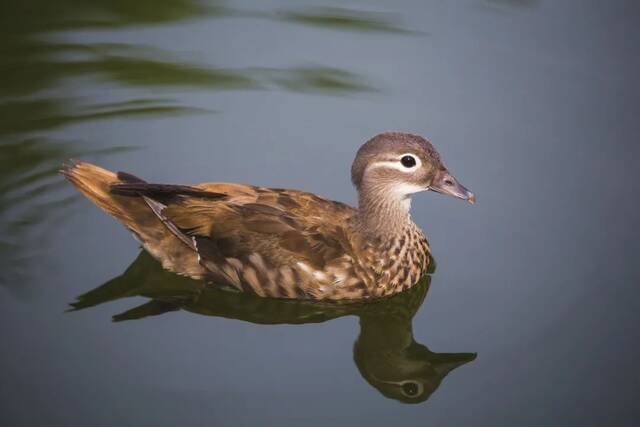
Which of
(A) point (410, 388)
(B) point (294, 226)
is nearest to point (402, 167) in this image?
(B) point (294, 226)

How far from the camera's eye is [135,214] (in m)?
6.38

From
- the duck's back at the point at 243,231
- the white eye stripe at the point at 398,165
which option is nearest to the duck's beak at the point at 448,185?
the white eye stripe at the point at 398,165

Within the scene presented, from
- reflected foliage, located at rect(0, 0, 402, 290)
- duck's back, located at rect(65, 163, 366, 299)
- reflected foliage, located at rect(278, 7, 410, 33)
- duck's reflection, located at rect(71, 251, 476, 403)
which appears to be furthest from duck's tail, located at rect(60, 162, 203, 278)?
reflected foliage, located at rect(278, 7, 410, 33)

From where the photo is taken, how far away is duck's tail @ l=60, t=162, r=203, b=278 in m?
6.36

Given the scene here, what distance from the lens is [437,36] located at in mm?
8820

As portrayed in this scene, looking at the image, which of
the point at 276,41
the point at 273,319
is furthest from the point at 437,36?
the point at 273,319

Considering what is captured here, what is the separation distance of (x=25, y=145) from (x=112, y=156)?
28.6 inches

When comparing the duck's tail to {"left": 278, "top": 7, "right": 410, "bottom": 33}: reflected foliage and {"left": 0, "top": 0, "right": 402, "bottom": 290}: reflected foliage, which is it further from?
{"left": 278, "top": 7, "right": 410, "bottom": 33}: reflected foliage

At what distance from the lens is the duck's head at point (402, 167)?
6.07 meters

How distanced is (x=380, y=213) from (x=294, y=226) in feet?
2.22

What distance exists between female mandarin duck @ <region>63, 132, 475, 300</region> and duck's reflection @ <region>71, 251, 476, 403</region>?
0.09 metres

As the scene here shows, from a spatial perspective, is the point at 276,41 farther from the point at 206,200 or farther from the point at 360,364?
the point at 360,364

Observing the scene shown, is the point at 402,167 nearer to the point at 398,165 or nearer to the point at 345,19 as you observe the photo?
the point at 398,165

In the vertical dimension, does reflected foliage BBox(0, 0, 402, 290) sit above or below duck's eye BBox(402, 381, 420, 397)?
above
